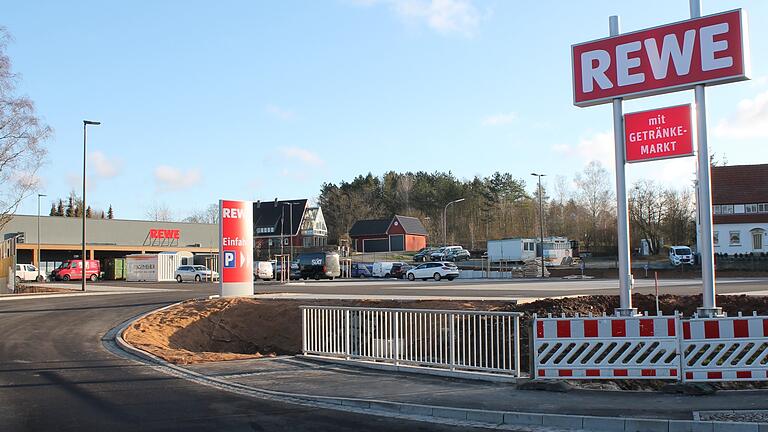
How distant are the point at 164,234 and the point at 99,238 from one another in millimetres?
8056

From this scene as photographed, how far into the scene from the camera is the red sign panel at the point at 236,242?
2627 cm

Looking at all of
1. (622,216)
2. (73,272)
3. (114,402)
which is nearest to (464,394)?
(114,402)

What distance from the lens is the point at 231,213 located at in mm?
26500

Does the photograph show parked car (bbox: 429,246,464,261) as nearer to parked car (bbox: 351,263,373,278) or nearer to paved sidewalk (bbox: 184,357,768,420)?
parked car (bbox: 351,263,373,278)

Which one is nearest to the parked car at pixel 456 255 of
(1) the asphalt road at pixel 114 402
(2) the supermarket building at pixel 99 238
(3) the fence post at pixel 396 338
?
(2) the supermarket building at pixel 99 238

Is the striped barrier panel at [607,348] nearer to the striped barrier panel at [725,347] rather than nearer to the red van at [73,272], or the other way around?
the striped barrier panel at [725,347]

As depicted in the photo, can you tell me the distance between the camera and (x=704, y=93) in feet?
42.9

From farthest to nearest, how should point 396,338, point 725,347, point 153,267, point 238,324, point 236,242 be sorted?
point 153,267 < point 236,242 < point 238,324 < point 396,338 < point 725,347

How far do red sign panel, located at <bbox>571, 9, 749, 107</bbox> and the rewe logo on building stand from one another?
15.9 m

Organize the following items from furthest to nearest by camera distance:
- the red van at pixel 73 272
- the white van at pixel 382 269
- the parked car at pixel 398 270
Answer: the white van at pixel 382 269 → the red van at pixel 73 272 → the parked car at pixel 398 270

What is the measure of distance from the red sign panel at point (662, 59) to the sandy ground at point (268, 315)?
8192 mm

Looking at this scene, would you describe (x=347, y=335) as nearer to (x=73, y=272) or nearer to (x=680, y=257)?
(x=680, y=257)

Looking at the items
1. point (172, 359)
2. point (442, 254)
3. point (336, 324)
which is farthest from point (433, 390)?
point (442, 254)

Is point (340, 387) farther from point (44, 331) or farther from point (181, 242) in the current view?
point (181, 242)
